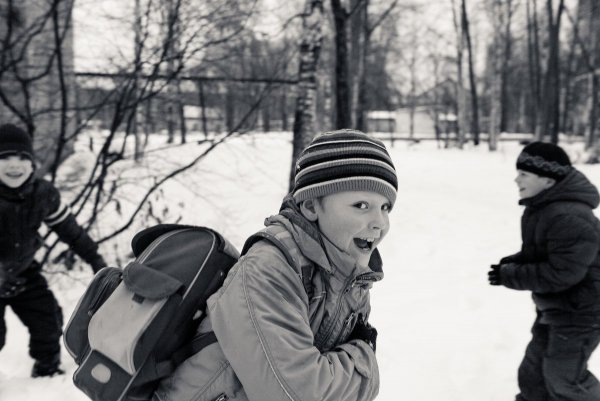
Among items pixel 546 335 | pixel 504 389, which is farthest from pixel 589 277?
pixel 504 389

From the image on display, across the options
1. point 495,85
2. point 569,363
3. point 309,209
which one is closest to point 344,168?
point 309,209

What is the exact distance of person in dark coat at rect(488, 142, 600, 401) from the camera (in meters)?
2.61

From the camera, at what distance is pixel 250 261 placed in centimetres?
131

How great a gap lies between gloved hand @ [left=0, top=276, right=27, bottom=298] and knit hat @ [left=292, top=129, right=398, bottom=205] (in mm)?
2586

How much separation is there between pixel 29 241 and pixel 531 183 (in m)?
3.00

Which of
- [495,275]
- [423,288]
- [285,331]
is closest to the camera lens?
[285,331]

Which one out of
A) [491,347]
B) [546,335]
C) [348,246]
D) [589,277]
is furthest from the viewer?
[491,347]

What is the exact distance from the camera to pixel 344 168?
143cm

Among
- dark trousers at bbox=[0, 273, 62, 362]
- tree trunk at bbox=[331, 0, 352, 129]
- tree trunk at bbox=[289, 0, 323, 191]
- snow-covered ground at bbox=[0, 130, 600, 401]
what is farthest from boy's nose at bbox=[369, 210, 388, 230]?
tree trunk at bbox=[331, 0, 352, 129]

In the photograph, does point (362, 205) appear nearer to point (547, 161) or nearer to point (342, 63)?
point (547, 161)

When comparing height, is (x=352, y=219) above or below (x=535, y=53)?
below

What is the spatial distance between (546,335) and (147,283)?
2349 millimetres

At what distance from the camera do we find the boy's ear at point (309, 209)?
1496 mm

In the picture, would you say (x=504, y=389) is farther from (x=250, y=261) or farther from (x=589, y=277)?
(x=250, y=261)
